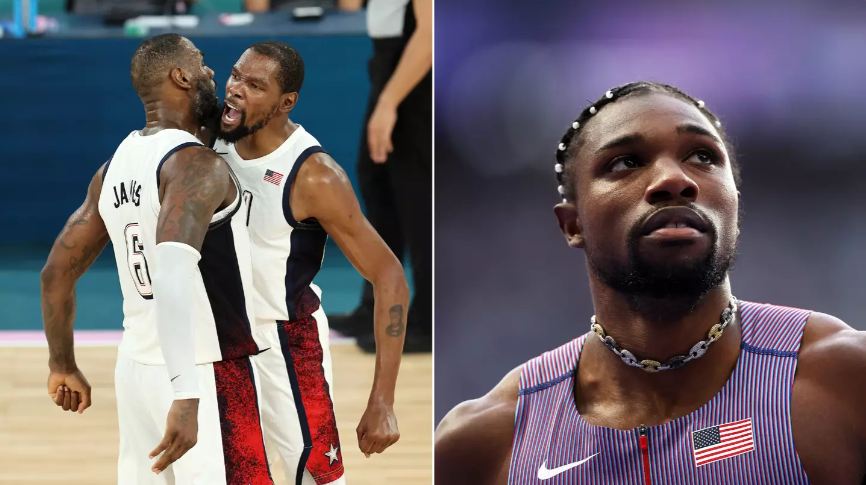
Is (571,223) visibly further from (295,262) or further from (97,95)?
(97,95)

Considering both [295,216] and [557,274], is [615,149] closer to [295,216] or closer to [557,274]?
[557,274]

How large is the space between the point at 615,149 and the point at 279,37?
345 centimetres

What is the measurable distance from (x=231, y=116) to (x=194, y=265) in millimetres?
644

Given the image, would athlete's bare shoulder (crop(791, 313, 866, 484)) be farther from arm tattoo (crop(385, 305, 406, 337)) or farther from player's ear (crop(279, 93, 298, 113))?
player's ear (crop(279, 93, 298, 113))

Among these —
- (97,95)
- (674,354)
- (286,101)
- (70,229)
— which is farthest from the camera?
(97,95)

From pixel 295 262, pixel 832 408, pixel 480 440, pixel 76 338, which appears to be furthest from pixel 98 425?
pixel 832 408

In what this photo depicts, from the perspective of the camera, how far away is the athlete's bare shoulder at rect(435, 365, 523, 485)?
2160mm

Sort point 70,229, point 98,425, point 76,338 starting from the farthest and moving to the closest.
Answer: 1. point 76,338
2. point 98,425
3. point 70,229

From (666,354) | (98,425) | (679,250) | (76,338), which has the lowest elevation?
(98,425)

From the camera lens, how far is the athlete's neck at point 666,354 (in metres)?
1.96

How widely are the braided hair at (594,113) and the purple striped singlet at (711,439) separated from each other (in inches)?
15.5

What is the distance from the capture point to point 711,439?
191cm

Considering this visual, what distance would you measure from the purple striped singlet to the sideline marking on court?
374 centimetres

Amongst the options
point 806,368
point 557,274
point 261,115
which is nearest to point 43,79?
point 261,115
